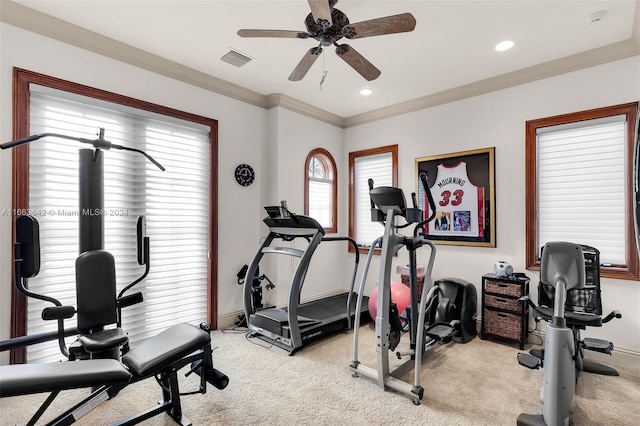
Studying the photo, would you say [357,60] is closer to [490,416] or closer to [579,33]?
[579,33]

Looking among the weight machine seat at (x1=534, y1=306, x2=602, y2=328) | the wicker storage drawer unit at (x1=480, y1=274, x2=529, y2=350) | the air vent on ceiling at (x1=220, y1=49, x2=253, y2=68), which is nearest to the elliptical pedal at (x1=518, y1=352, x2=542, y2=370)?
the weight machine seat at (x1=534, y1=306, x2=602, y2=328)

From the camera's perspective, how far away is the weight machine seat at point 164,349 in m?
1.88

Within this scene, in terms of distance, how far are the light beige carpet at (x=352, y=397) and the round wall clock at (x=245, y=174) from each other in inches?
81.2

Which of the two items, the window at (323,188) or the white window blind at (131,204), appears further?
the window at (323,188)

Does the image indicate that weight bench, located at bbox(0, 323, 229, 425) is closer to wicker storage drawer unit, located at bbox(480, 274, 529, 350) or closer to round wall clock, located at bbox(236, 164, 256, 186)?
round wall clock, located at bbox(236, 164, 256, 186)

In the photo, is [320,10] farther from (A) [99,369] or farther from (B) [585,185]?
(B) [585,185]

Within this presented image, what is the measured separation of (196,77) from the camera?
12.0ft

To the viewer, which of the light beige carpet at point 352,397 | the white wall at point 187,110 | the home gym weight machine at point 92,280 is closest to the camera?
the light beige carpet at point 352,397

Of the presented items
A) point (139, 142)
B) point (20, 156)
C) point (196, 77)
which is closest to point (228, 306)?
point (139, 142)

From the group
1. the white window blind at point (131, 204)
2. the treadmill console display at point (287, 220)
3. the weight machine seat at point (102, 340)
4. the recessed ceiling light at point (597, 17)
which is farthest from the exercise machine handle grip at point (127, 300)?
the recessed ceiling light at point (597, 17)

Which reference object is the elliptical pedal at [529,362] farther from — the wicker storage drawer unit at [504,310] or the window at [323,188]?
the window at [323,188]

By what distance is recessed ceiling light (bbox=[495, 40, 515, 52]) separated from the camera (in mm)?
3021

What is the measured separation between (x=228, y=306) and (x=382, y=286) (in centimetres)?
227

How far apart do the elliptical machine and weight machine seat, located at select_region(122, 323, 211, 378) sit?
2.16 meters
